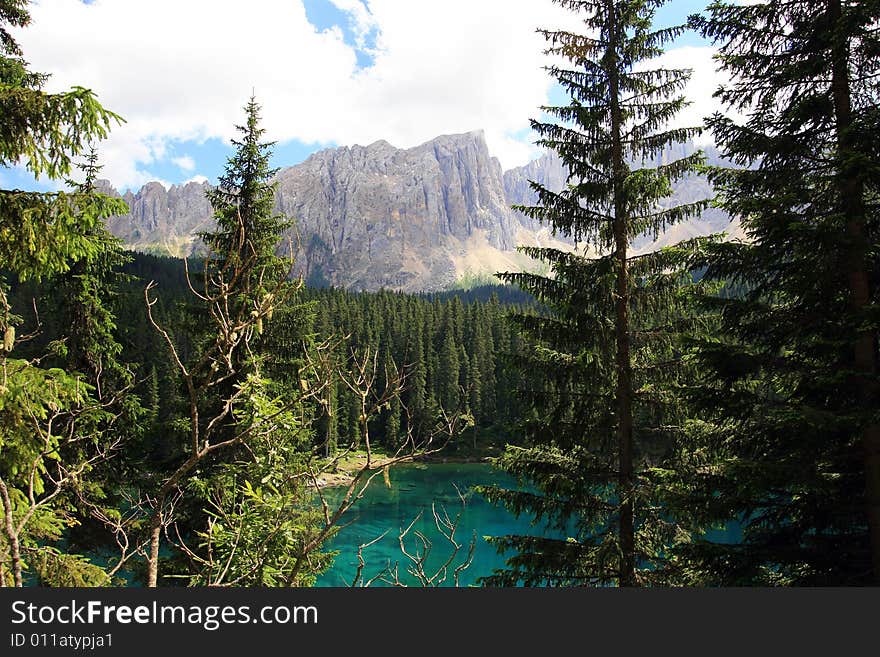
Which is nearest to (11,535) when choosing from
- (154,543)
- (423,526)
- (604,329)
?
(154,543)

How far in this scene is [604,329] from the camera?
7535 mm

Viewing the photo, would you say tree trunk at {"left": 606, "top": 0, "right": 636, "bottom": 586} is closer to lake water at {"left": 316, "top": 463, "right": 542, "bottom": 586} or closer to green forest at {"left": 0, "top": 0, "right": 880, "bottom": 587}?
green forest at {"left": 0, "top": 0, "right": 880, "bottom": 587}

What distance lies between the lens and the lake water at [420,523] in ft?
84.5

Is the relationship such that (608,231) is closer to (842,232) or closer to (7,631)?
(842,232)

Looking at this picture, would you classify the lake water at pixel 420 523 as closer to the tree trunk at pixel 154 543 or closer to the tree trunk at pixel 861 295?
the tree trunk at pixel 861 295

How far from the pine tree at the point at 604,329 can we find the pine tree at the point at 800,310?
1.04m

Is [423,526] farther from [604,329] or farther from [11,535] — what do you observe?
[11,535]

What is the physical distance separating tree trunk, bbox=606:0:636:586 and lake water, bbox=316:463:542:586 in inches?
404

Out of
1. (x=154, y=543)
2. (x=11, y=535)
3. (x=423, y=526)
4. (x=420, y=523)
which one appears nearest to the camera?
(x=11, y=535)

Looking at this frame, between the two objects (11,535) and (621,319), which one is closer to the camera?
(11,535)

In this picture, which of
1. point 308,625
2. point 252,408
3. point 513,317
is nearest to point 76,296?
point 252,408

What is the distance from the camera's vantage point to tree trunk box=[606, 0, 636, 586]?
23.6ft

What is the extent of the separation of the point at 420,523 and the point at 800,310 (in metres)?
33.0

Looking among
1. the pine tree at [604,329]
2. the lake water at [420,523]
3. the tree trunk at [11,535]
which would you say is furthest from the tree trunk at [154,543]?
the lake water at [420,523]
